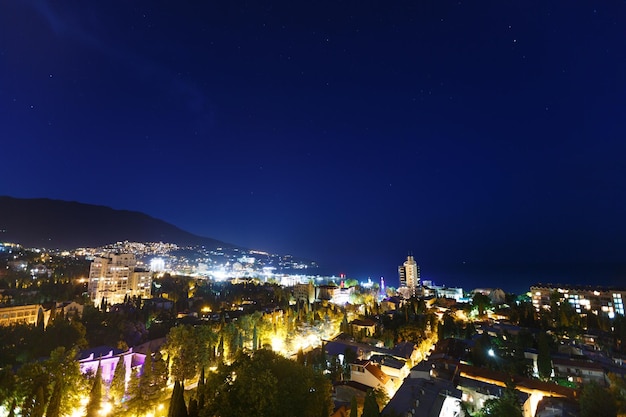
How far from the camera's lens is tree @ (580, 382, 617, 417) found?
16.8m

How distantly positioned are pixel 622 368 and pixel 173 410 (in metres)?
30.2

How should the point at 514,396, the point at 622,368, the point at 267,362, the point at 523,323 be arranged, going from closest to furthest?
the point at 267,362, the point at 514,396, the point at 622,368, the point at 523,323

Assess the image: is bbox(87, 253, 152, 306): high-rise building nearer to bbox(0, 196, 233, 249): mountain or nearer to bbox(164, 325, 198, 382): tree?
bbox(164, 325, 198, 382): tree

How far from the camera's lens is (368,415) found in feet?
51.6

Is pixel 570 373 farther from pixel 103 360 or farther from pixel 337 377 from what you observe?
pixel 103 360

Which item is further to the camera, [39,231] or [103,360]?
[39,231]

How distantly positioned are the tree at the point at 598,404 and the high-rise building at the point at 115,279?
189 ft

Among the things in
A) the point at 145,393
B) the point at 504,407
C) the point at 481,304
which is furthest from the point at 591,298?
the point at 145,393

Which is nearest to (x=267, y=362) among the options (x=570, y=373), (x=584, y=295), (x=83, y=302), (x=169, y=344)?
(x=169, y=344)

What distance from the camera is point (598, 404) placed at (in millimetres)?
17078

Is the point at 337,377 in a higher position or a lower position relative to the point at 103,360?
lower

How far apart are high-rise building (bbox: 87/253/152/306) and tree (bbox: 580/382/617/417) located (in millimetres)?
57753

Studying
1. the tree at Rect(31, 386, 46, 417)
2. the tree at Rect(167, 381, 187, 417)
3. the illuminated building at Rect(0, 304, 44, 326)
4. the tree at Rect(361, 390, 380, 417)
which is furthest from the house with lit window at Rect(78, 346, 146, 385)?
the tree at Rect(361, 390, 380, 417)

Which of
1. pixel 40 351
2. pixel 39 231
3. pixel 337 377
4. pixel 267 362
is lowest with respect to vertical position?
pixel 337 377
